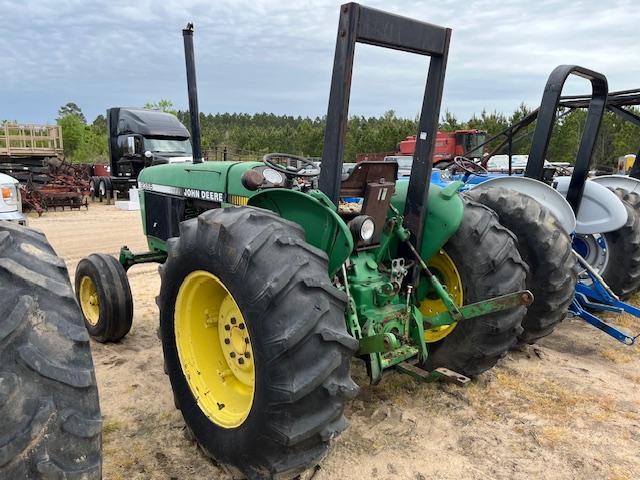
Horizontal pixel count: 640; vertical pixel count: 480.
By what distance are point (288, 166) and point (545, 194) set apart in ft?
8.00

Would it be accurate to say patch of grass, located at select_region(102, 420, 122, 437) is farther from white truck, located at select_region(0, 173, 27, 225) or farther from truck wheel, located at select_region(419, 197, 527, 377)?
white truck, located at select_region(0, 173, 27, 225)

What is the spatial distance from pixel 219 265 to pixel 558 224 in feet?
9.22

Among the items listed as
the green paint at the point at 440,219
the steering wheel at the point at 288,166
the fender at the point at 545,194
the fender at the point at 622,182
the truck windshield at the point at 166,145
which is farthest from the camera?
the truck windshield at the point at 166,145

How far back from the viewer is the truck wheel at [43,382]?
1.41 metres

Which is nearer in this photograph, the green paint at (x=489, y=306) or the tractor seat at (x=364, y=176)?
the green paint at (x=489, y=306)

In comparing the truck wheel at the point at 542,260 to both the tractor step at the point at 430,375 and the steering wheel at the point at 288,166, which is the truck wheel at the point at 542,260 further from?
the steering wheel at the point at 288,166

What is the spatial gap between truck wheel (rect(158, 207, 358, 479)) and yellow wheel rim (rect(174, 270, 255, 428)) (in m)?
0.09

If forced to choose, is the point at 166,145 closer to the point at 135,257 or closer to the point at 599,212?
the point at 135,257

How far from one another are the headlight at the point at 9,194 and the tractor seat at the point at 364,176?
5735mm

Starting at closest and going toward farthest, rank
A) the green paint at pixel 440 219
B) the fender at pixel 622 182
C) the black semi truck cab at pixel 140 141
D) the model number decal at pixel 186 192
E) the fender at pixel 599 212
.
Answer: the green paint at pixel 440 219 < the model number decal at pixel 186 192 < the fender at pixel 599 212 < the fender at pixel 622 182 < the black semi truck cab at pixel 140 141

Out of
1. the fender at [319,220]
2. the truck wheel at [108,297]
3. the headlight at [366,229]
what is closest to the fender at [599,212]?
the headlight at [366,229]

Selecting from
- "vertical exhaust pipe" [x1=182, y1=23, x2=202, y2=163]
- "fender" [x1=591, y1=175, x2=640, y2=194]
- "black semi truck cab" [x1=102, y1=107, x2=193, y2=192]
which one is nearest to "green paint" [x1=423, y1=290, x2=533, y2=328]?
"vertical exhaust pipe" [x1=182, y1=23, x2=202, y2=163]

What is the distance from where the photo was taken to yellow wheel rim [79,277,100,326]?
438cm

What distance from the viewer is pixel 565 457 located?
9.28 ft
